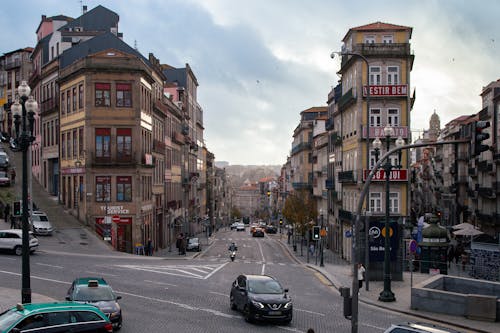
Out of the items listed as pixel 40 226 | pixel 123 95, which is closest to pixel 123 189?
pixel 123 95

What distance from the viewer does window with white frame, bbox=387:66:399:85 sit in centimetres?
5075

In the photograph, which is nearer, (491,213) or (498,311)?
(498,311)

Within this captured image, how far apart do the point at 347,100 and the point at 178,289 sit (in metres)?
30.7

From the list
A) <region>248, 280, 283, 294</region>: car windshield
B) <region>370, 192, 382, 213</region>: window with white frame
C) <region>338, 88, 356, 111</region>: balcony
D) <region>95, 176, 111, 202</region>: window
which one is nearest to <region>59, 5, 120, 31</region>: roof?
<region>95, 176, 111, 202</region>: window

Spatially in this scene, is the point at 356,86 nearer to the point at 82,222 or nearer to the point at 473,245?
the point at 473,245

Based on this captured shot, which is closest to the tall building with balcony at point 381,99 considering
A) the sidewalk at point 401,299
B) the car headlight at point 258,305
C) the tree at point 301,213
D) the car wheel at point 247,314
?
the sidewalk at point 401,299

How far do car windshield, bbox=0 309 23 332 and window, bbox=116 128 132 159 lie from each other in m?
39.3

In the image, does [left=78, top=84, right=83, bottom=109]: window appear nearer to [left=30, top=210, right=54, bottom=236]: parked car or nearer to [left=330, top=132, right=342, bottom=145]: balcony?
[left=30, top=210, right=54, bottom=236]: parked car

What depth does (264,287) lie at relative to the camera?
22.7 metres

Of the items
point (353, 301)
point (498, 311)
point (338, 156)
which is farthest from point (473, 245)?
point (338, 156)

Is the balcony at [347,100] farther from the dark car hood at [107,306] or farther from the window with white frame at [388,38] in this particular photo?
the dark car hood at [107,306]

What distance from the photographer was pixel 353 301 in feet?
57.6

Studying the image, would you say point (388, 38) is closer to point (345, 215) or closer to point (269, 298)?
point (345, 215)

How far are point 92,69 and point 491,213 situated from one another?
44.6m
